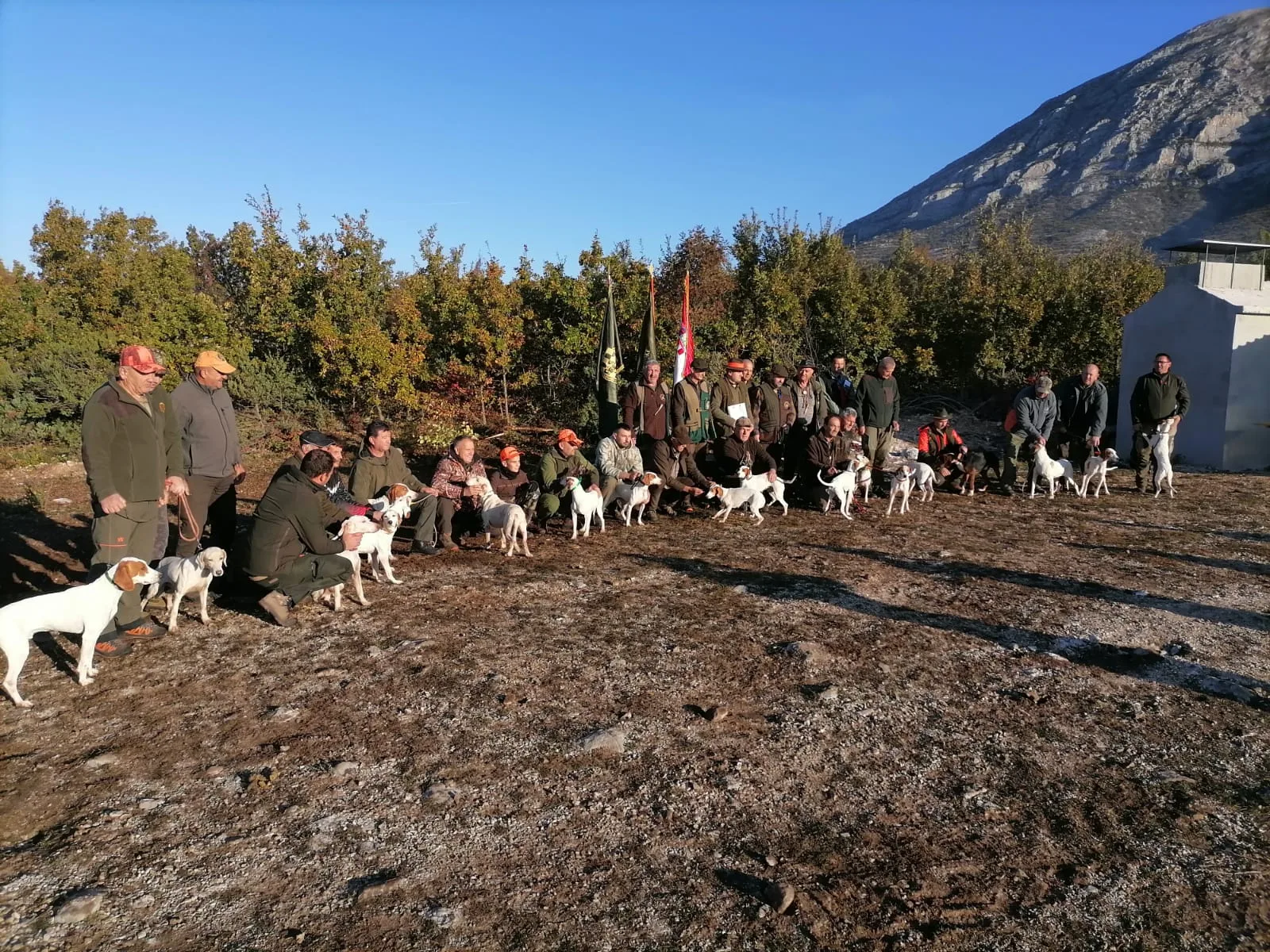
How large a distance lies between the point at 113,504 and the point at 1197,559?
9.12m

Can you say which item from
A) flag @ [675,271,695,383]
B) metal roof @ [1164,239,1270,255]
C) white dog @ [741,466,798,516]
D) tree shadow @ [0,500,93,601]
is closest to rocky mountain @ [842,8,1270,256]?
metal roof @ [1164,239,1270,255]

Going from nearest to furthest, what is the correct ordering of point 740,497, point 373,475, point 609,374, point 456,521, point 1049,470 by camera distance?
point 373,475
point 456,521
point 740,497
point 1049,470
point 609,374

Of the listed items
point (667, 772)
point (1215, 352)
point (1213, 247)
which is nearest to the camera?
point (667, 772)

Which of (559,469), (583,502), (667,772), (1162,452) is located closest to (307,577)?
(583,502)

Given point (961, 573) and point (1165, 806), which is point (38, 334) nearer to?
point (961, 573)

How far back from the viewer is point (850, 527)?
909 cm

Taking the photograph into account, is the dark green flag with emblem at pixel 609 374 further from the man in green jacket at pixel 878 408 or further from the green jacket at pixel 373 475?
the green jacket at pixel 373 475

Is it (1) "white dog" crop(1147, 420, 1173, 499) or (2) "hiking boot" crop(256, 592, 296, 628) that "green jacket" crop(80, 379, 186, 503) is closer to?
(2) "hiking boot" crop(256, 592, 296, 628)

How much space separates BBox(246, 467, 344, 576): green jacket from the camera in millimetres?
5688

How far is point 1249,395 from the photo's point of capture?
12.8m

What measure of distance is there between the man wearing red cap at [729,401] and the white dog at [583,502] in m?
2.47

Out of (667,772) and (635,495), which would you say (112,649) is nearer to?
(667,772)

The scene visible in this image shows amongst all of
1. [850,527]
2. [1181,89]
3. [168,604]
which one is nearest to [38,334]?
[168,604]

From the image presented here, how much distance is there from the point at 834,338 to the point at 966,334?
2.87 metres
